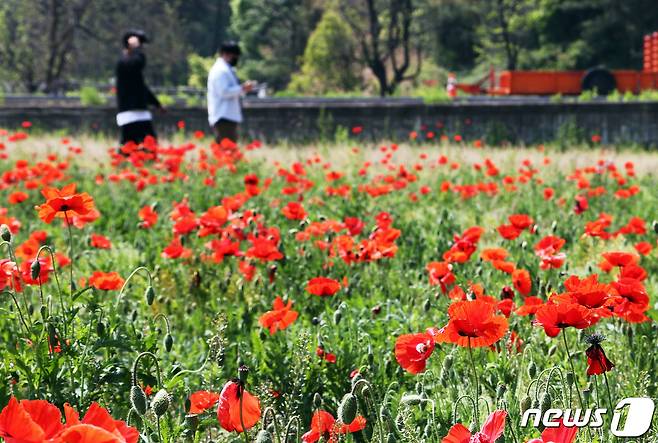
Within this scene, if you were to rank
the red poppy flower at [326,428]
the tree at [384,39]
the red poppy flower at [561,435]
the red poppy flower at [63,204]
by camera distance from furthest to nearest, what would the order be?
the tree at [384,39] < the red poppy flower at [63,204] < the red poppy flower at [326,428] < the red poppy flower at [561,435]

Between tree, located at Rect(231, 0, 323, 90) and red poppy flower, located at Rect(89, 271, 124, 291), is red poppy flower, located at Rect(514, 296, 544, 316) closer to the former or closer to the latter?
red poppy flower, located at Rect(89, 271, 124, 291)

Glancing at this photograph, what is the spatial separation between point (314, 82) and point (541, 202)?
30564 mm

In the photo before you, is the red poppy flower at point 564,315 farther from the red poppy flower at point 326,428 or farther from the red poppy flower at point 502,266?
the red poppy flower at point 502,266

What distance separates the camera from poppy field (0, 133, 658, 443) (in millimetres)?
1929

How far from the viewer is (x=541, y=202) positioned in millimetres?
6863

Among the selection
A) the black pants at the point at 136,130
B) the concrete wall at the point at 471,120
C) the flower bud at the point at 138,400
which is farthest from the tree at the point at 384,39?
the flower bud at the point at 138,400

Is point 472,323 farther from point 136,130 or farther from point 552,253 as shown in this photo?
point 136,130

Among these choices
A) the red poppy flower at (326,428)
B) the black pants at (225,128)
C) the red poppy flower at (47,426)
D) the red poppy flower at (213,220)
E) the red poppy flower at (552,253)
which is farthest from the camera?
the black pants at (225,128)

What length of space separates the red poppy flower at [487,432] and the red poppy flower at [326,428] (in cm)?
44

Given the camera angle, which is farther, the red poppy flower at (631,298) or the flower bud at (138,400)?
the red poppy flower at (631,298)

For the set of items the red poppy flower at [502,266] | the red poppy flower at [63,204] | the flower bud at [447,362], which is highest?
the red poppy flower at [63,204]

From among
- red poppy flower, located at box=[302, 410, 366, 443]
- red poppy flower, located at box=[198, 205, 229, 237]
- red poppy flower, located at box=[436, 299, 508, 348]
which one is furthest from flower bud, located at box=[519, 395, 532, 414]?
red poppy flower, located at box=[198, 205, 229, 237]

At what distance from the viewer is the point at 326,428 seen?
2037mm

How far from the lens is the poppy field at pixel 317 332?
193cm
